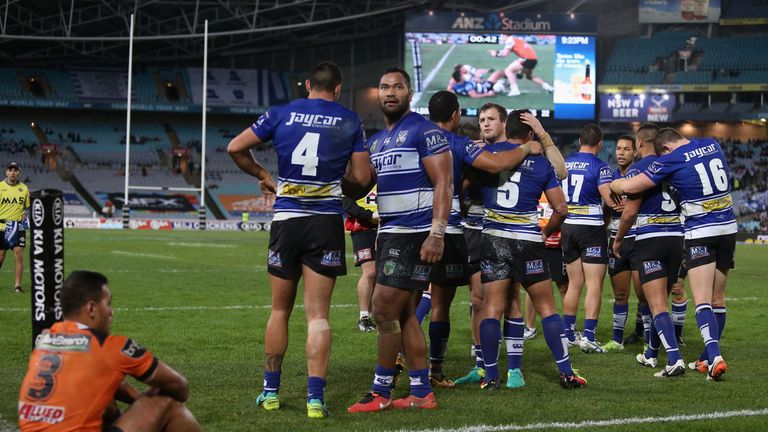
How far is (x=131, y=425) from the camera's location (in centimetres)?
489

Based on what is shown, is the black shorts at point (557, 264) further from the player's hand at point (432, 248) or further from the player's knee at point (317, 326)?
the player's knee at point (317, 326)

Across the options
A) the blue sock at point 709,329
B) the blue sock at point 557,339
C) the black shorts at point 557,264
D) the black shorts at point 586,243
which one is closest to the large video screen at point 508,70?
the black shorts at point 557,264

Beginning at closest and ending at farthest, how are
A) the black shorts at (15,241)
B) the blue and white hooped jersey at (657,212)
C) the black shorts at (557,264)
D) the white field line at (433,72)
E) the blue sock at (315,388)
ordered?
the blue sock at (315,388), the blue and white hooped jersey at (657,212), the black shorts at (557,264), the black shorts at (15,241), the white field line at (433,72)

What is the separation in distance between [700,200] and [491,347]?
2485 millimetres

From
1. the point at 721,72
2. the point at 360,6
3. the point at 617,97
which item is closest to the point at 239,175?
the point at 360,6

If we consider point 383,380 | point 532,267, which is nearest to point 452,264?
point 532,267

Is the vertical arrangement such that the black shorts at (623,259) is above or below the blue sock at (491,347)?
above

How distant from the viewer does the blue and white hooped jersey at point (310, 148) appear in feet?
22.9

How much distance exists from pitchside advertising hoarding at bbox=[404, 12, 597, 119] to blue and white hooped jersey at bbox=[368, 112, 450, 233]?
133ft

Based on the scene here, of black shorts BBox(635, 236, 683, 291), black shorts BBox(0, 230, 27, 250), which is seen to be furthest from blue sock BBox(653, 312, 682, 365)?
black shorts BBox(0, 230, 27, 250)

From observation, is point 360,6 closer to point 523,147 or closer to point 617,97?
point 617,97

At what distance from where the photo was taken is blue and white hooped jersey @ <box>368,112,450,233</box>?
23.1ft

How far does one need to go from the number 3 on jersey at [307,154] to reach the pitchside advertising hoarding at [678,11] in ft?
193

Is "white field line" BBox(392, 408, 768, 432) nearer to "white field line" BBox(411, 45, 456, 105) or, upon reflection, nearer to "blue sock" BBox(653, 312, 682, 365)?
"blue sock" BBox(653, 312, 682, 365)
